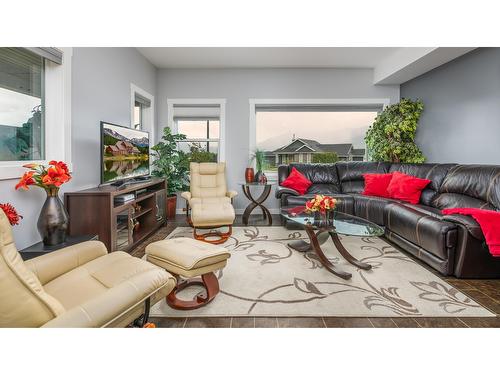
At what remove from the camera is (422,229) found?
2.94 metres

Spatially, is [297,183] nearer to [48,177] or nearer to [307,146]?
[307,146]

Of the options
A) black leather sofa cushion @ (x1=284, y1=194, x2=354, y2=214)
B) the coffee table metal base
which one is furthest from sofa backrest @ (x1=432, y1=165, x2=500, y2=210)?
the coffee table metal base

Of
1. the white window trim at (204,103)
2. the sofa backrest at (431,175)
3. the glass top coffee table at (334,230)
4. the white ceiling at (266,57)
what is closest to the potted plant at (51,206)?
the glass top coffee table at (334,230)

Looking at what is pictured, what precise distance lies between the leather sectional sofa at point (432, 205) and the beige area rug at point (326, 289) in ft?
0.75

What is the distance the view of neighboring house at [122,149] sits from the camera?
3.34 m

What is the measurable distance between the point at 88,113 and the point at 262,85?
3.29 m

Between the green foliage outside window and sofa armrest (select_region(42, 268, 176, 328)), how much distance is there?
485 cm

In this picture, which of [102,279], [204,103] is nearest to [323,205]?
[102,279]

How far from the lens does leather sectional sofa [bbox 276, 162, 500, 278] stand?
2.60m

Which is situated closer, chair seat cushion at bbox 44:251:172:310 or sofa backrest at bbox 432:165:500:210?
chair seat cushion at bbox 44:251:172:310

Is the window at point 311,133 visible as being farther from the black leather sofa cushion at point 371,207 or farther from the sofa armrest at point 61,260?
the sofa armrest at point 61,260

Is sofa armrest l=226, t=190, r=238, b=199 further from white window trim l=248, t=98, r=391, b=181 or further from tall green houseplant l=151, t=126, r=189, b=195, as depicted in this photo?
white window trim l=248, t=98, r=391, b=181

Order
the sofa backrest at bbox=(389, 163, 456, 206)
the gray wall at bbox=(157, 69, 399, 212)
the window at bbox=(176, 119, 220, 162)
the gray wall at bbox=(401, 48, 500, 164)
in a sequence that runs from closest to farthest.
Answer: the gray wall at bbox=(401, 48, 500, 164), the sofa backrest at bbox=(389, 163, 456, 206), the gray wall at bbox=(157, 69, 399, 212), the window at bbox=(176, 119, 220, 162)
